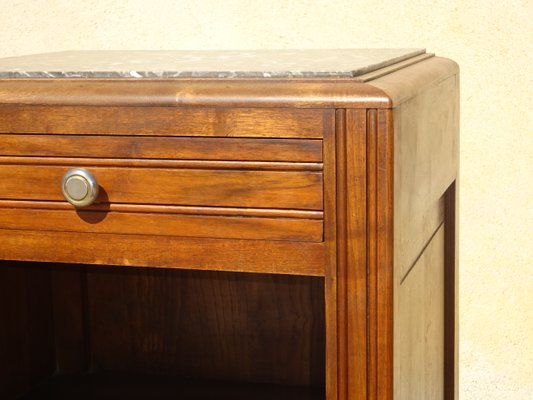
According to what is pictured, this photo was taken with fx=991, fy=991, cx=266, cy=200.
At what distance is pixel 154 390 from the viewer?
132 cm

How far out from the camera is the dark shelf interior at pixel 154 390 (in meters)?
1.29

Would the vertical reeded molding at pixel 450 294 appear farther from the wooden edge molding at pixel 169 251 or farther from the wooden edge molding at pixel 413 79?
the wooden edge molding at pixel 169 251

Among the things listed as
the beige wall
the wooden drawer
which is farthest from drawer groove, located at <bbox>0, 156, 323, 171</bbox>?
the beige wall

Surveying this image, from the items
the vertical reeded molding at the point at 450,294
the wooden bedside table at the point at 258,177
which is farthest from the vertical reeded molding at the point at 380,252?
the vertical reeded molding at the point at 450,294

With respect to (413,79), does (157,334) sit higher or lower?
lower

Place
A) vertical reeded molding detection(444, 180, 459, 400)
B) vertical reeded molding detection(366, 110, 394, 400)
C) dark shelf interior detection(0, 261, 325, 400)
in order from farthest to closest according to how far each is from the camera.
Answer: dark shelf interior detection(0, 261, 325, 400) → vertical reeded molding detection(444, 180, 459, 400) → vertical reeded molding detection(366, 110, 394, 400)

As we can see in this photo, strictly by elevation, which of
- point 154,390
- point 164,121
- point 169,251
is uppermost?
point 164,121

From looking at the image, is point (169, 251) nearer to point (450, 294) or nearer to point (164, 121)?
point (164, 121)

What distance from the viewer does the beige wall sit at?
1337mm

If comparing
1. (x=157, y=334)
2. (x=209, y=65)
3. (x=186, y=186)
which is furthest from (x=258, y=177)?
(x=157, y=334)

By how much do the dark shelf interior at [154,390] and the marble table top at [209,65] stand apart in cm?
44

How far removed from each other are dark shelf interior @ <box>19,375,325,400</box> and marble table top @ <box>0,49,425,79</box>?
1.45ft

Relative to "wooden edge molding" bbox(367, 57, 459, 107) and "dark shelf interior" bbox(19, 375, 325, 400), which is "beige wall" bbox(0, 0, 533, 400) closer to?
"wooden edge molding" bbox(367, 57, 459, 107)

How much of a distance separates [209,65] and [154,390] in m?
0.54
